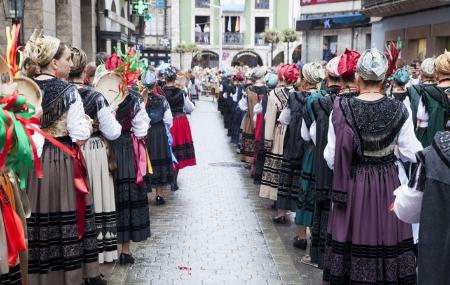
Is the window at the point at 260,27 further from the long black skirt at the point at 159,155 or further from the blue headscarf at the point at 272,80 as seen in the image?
the long black skirt at the point at 159,155

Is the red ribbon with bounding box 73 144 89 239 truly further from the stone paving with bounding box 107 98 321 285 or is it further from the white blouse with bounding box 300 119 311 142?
the white blouse with bounding box 300 119 311 142

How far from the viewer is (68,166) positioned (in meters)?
4.96

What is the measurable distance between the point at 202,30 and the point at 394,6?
33.8 metres

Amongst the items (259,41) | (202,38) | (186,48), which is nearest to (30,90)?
(186,48)

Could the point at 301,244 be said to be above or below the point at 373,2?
below

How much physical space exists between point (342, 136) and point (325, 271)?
1102mm

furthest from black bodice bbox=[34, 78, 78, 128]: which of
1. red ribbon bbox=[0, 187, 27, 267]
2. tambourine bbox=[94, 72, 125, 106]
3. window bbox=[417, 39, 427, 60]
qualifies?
window bbox=[417, 39, 427, 60]

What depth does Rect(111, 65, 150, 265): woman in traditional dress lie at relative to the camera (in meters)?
6.28

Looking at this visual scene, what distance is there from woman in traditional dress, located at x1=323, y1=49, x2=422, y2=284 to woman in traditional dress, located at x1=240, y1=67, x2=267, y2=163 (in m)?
6.31

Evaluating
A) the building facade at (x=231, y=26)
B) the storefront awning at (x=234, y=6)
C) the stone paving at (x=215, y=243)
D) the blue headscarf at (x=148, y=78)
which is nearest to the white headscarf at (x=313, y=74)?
the stone paving at (x=215, y=243)

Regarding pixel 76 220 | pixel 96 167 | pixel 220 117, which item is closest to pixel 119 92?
pixel 96 167

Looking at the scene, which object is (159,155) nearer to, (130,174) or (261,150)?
(261,150)

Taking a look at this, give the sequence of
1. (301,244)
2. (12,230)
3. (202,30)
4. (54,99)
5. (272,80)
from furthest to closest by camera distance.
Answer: (202,30)
(272,80)
(301,244)
(54,99)
(12,230)

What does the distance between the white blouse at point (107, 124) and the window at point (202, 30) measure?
48272 mm
